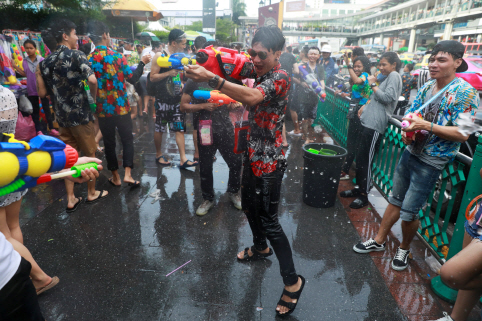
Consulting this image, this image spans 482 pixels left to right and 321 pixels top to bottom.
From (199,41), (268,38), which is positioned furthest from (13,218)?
(199,41)

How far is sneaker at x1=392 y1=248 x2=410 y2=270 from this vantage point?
287 centimetres

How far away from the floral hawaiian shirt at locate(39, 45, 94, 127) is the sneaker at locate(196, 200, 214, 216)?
1818 millimetres

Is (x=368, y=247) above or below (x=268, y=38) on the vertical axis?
below

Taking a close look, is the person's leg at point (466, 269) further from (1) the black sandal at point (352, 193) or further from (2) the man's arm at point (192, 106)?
(2) the man's arm at point (192, 106)

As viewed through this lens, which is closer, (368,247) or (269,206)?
(269,206)

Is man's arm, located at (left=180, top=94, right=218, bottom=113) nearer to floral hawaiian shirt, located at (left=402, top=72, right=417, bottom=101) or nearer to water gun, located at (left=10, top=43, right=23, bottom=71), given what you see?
water gun, located at (left=10, top=43, right=23, bottom=71)

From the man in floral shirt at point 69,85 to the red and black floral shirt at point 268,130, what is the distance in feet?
8.11

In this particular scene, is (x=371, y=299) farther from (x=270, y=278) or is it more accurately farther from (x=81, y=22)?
(x=81, y=22)

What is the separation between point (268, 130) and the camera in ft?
7.47

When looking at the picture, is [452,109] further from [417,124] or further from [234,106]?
[234,106]

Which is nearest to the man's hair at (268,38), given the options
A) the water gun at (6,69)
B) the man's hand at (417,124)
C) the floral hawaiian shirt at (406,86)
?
the man's hand at (417,124)

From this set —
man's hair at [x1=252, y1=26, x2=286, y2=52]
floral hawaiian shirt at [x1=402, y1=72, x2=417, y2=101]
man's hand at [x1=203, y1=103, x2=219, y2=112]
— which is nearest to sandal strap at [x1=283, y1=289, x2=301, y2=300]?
man's hair at [x1=252, y1=26, x2=286, y2=52]

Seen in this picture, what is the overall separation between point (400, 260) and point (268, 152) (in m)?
1.78

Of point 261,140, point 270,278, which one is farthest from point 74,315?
point 261,140
